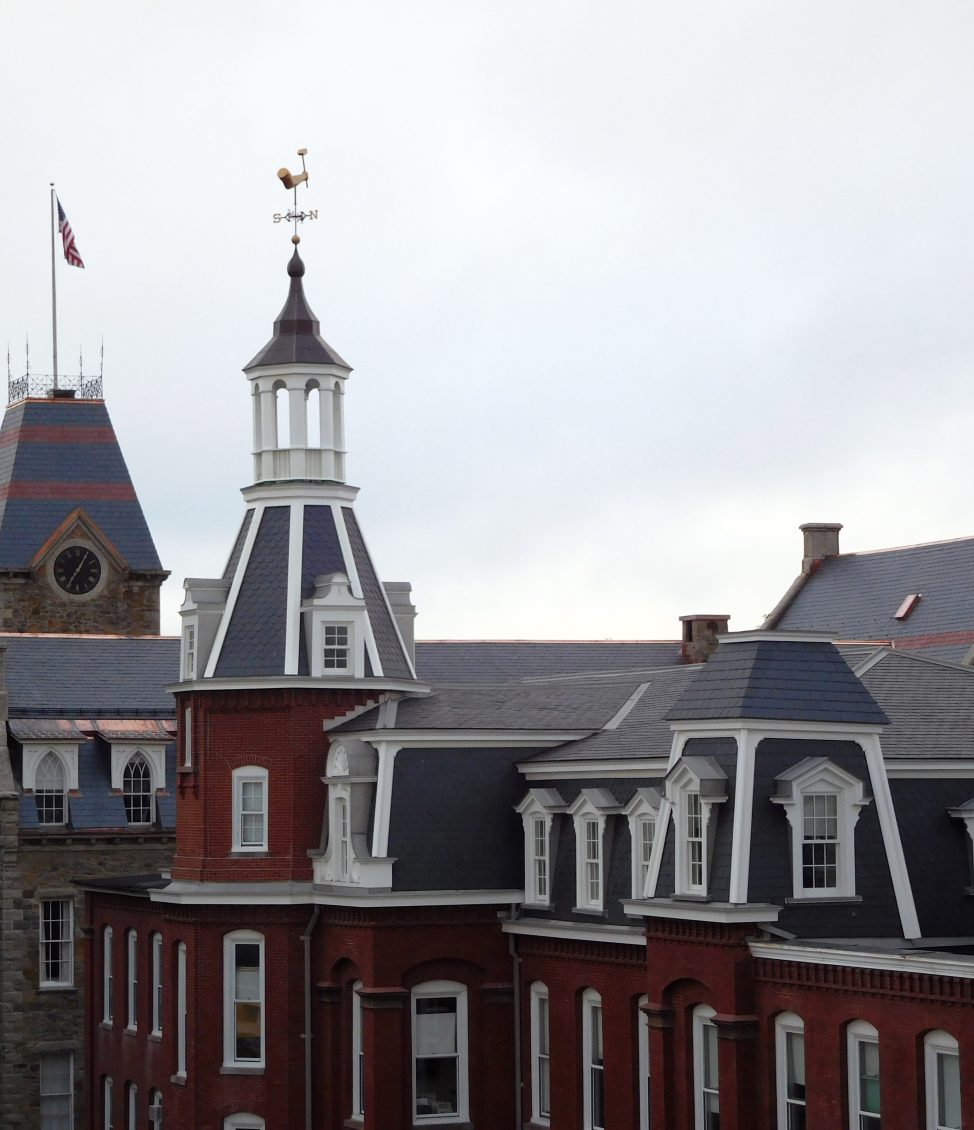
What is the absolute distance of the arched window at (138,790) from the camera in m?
63.8

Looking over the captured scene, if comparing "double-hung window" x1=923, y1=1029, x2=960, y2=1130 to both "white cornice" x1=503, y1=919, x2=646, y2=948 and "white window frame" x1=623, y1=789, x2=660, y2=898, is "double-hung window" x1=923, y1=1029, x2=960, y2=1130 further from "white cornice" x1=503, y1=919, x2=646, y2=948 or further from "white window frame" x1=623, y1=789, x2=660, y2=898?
"white window frame" x1=623, y1=789, x2=660, y2=898

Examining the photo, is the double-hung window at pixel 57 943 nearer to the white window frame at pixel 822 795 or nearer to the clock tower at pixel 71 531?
the clock tower at pixel 71 531

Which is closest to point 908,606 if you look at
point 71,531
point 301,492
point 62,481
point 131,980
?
point 301,492

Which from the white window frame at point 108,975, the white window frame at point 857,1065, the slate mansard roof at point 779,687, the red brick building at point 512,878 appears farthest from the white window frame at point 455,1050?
the white window frame at point 108,975

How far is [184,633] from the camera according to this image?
51188 mm

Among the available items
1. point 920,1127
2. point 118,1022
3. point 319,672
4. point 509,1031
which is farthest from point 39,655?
point 920,1127

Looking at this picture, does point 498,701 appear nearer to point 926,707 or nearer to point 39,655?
point 926,707

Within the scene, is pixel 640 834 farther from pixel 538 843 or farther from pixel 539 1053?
pixel 539 1053

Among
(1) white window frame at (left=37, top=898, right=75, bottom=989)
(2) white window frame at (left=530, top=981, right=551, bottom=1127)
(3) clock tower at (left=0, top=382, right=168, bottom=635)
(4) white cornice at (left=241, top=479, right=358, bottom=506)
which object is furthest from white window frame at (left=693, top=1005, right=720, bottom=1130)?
(3) clock tower at (left=0, top=382, right=168, bottom=635)

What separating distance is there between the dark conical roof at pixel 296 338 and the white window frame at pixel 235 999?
41.6 feet

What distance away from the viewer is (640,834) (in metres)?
42.8

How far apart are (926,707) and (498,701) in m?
10.2

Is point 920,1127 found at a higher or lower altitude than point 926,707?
lower

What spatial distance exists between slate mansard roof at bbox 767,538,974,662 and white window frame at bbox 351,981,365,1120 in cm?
2281
